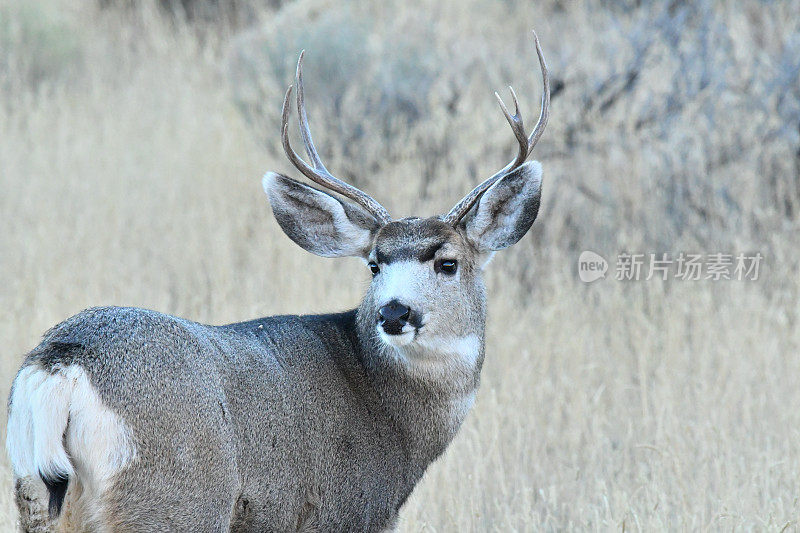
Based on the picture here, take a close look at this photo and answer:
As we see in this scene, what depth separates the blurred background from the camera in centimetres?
543

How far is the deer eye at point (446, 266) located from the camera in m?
4.38

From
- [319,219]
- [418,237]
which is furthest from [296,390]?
[319,219]

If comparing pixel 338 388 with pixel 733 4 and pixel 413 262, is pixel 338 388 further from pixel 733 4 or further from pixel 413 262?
pixel 733 4

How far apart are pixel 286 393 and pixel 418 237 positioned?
2.69 ft

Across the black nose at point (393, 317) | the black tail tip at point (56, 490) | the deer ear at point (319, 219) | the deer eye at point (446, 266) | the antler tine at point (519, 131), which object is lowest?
the black tail tip at point (56, 490)

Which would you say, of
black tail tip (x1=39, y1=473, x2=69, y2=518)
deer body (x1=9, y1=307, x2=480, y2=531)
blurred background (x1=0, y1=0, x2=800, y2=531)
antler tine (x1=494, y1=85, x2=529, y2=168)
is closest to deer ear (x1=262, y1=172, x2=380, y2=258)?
deer body (x1=9, y1=307, x2=480, y2=531)

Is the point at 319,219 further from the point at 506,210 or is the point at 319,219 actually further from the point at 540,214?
the point at 540,214

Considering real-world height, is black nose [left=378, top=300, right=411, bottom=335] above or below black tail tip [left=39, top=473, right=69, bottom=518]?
above

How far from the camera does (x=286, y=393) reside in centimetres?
400

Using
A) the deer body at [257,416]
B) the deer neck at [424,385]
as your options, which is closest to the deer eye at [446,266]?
the deer neck at [424,385]

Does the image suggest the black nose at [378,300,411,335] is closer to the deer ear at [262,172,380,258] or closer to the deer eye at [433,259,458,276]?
the deer eye at [433,259,458,276]

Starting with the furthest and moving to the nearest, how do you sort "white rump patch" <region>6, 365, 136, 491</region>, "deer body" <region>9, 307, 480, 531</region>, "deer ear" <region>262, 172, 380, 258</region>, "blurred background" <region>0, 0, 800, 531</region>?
1. "blurred background" <region>0, 0, 800, 531</region>
2. "deer ear" <region>262, 172, 380, 258</region>
3. "deer body" <region>9, 307, 480, 531</region>
4. "white rump patch" <region>6, 365, 136, 491</region>

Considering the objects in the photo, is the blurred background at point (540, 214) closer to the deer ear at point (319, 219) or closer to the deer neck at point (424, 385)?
the deer neck at point (424, 385)

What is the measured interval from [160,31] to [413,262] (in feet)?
34.5
